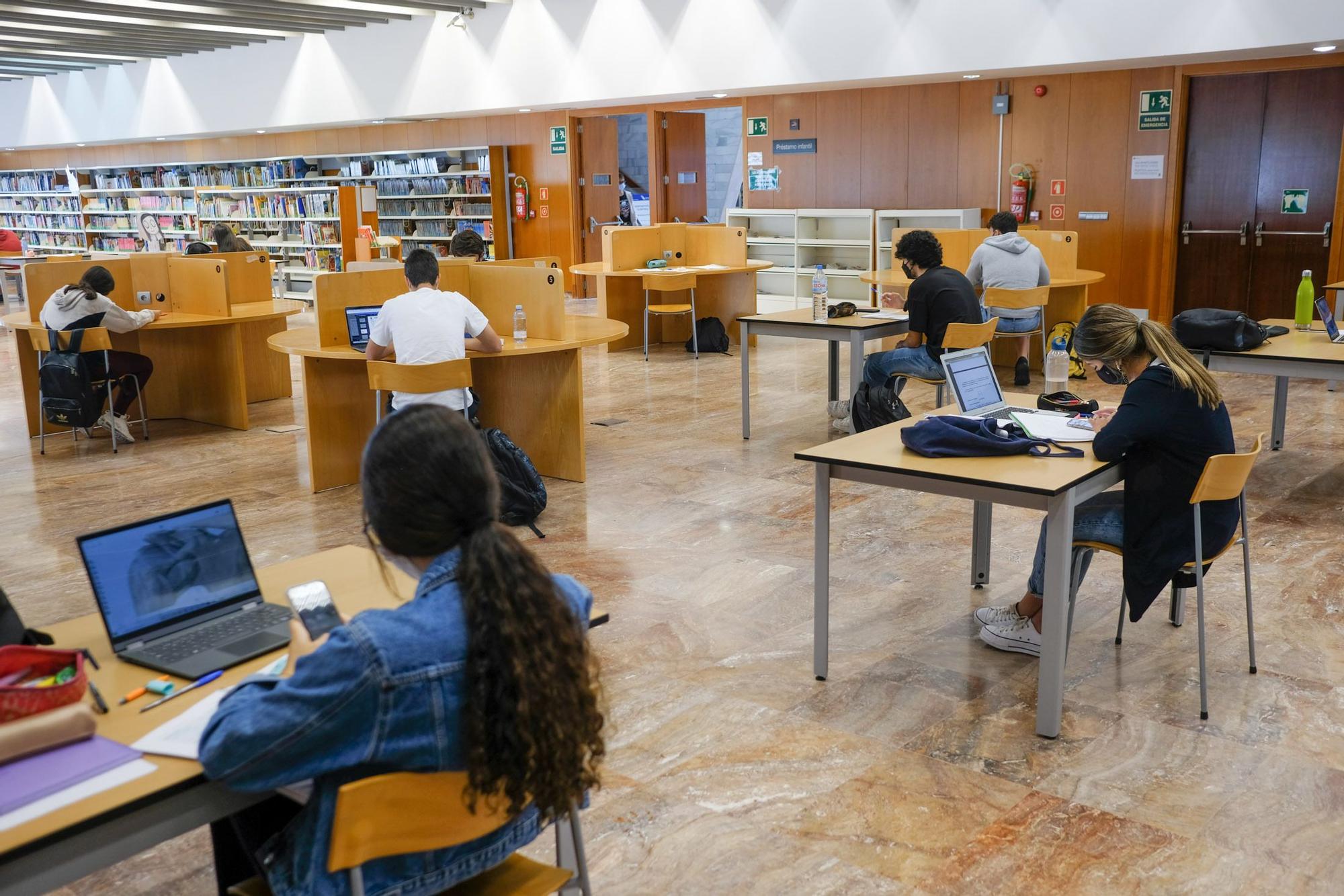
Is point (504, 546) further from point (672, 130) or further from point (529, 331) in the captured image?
point (672, 130)

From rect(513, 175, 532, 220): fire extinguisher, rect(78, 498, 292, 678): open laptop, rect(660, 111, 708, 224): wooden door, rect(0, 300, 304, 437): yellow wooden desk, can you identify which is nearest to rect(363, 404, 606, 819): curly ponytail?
rect(78, 498, 292, 678): open laptop

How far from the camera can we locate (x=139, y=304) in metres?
7.94

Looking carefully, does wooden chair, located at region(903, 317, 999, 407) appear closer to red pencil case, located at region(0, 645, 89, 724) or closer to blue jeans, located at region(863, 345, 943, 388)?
blue jeans, located at region(863, 345, 943, 388)

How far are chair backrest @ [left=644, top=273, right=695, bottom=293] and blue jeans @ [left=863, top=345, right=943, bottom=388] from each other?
371 centimetres

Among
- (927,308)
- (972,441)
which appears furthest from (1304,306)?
(972,441)

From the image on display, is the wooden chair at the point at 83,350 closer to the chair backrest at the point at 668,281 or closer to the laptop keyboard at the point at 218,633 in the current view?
the chair backrest at the point at 668,281

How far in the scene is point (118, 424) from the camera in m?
7.37

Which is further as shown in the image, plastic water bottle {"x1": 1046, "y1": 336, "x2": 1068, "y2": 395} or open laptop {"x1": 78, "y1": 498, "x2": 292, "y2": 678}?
plastic water bottle {"x1": 1046, "y1": 336, "x2": 1068, "y2": 395}

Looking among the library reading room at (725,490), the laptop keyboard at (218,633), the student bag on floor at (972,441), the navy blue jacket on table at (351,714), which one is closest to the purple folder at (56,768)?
the library reading room at (725,490)

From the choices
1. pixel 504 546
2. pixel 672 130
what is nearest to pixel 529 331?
pixel 504 546

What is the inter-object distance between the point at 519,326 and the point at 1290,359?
3.76 metres

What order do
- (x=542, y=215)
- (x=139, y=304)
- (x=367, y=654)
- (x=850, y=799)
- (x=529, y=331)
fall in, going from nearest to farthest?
1. (x=367, y=654)
2. (x=850, y=799)
3. (x=529, y=331)
4. (x=139, y=304)
5. (x=542, y=215)

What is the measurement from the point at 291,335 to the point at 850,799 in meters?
4.61

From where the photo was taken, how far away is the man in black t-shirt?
6.27 meters
